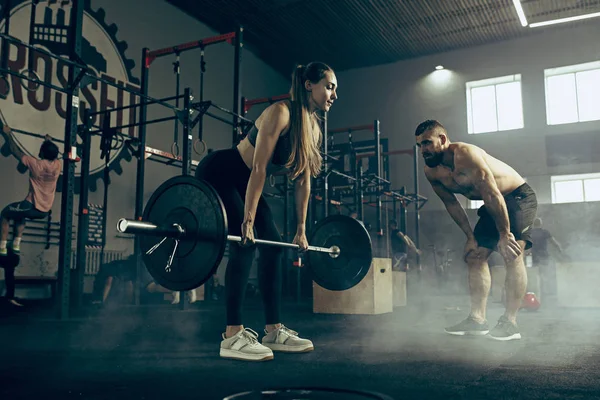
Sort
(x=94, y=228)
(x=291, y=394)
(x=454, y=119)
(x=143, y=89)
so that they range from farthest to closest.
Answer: (x=454, y=119), (x=94, y=228), (x=143, y=89), (x=291, y=394)

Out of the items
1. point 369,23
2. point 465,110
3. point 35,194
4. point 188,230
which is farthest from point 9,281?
point 465,110

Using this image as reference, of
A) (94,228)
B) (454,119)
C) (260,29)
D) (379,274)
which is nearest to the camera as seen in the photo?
(379,274)

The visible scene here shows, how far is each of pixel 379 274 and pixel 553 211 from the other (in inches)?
198

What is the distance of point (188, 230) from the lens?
5.61 ft

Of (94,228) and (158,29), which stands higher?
(158,29)

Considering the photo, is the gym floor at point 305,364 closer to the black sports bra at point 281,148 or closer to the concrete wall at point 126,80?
the black sports bra at point 281,148

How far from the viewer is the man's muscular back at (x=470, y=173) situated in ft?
8.20

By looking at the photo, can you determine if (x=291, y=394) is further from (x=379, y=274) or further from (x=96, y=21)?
(x=96, y=21)

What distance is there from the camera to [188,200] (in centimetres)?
172

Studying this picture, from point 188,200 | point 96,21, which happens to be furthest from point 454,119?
point 188,200

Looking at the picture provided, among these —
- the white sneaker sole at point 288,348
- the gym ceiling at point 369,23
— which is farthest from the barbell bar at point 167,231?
the gym ceiling at point 369,23

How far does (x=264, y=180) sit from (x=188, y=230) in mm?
303

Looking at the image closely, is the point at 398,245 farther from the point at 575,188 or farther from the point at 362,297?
the point at 575,188

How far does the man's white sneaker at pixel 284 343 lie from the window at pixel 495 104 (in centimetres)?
781
